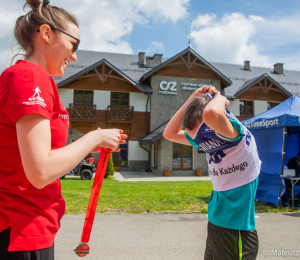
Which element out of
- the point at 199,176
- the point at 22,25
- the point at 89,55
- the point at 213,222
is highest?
the point at 89,55

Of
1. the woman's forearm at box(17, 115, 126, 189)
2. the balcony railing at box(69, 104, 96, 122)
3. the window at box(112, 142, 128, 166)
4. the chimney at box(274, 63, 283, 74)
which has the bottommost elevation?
the window at box(112, 142, 128, 166)

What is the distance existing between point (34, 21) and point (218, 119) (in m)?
1.17

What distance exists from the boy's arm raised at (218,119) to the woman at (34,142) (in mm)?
677

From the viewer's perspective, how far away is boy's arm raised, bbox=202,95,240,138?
5.53 feet

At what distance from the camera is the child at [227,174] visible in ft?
5.80

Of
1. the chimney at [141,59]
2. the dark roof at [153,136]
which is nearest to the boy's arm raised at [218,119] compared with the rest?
the dark roof at [153,136]

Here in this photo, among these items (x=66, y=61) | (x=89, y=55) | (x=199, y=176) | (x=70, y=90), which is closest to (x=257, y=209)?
(x=66, y=61)

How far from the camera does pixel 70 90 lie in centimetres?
2036

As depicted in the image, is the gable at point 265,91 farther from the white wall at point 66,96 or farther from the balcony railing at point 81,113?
the white wall at point 66,96

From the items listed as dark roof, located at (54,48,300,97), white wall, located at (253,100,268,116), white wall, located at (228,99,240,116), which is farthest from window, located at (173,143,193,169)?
white wall, located at (253,100,268,116)

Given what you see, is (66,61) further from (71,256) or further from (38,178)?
(71,256)

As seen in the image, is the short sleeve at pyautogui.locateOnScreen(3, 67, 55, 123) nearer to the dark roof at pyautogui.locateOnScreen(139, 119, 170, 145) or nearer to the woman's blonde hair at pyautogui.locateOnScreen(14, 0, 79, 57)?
the woman's blonde hair at pyautogui.locateOnScreen(14, 0, 79, 57)

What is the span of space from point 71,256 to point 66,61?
10.8ft

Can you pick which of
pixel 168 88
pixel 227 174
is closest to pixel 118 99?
pixel 168 88
